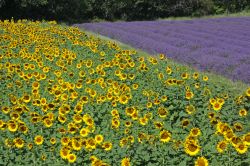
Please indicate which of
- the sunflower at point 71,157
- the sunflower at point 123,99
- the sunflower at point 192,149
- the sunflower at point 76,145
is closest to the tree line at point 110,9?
the sunflower at point 123,99

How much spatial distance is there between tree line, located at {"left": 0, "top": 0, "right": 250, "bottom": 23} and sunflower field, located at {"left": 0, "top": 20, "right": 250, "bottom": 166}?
16674 mm

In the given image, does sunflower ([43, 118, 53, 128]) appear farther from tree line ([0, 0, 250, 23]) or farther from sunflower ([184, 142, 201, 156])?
tree line ([0, 0, 250, 23])

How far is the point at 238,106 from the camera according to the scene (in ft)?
23.7

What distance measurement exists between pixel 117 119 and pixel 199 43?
11.0 metres

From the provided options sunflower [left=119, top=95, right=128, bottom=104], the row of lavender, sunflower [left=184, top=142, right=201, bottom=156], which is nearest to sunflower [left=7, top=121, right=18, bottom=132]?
sunflower [left=119, top=95, right=128, bottom=104]

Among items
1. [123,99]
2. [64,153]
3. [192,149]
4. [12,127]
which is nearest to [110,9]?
[123,99]

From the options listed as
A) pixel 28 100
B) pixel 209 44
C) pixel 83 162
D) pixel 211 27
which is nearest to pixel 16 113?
pixel 28 100

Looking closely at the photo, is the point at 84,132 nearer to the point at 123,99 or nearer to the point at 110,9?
the point at 123,99

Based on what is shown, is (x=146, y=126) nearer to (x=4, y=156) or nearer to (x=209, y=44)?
(x=4, y=156)

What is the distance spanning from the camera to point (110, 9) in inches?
1165

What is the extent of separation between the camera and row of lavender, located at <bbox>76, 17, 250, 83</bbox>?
490 inches

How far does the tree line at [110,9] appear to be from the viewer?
85.0 feet

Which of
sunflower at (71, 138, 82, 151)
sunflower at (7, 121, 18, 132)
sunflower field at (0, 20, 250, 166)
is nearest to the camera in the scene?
sunflower at (71, 138, 82, 151)

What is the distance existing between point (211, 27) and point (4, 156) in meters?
17.9
